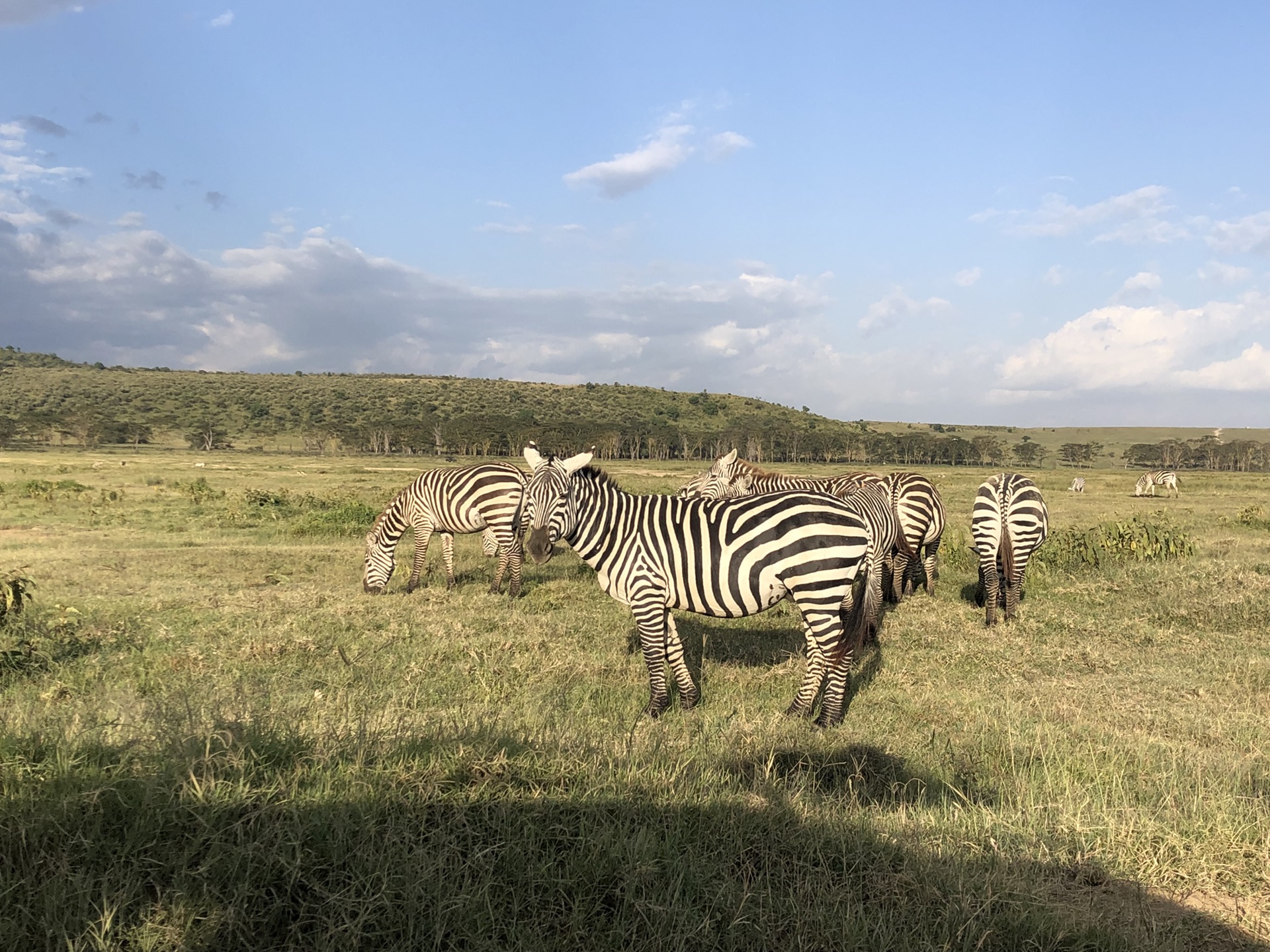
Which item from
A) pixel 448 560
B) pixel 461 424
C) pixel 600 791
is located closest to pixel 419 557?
pixel 448 560

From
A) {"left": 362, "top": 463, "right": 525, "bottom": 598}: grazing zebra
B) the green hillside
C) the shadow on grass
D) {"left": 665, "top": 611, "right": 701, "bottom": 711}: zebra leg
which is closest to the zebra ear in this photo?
{"left": 665, "top": 611, "right": 701, "bottom": 711}: zebra leg

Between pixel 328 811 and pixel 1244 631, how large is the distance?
39.5 ft

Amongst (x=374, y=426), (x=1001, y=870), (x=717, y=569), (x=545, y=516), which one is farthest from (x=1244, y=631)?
(x=374, y=426)

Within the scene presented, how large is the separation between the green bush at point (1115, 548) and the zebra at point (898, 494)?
11.5 ft

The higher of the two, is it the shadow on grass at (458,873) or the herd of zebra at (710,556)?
the herd of zebra at (710,556)

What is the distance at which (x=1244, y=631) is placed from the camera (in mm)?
9758

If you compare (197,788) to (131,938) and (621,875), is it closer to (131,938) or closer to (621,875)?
(131,938)

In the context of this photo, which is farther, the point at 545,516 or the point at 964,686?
the point at 964,686

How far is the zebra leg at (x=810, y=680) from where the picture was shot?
663 cm

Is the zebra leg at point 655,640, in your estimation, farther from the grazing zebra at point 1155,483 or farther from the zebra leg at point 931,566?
the grazing zebra at point 1155,483

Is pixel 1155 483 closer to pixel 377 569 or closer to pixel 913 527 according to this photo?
pixel 913 527

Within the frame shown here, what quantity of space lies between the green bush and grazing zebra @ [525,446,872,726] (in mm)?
10824

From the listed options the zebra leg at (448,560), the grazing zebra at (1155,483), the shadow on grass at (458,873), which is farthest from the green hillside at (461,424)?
the shadow on grass at (458,873)

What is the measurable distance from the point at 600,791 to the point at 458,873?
953 mm
